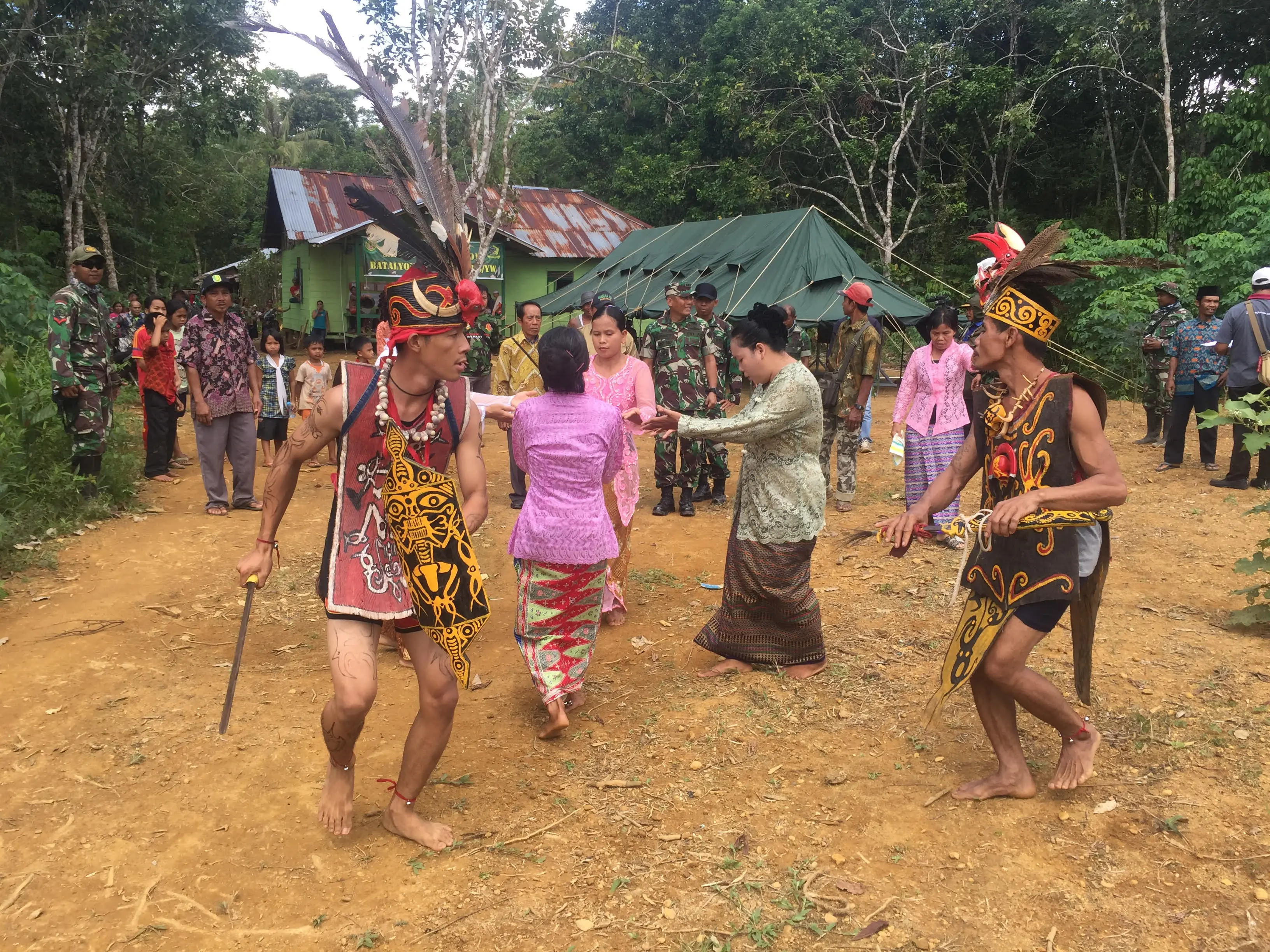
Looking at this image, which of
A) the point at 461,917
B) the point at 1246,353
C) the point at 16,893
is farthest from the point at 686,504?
the point at 16,893

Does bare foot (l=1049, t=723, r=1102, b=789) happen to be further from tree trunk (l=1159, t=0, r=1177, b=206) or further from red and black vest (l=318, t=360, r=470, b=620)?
tree trunk (l=1159, t=0, r=1177, b=206)

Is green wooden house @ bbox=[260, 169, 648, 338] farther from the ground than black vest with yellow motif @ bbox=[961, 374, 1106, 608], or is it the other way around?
green wooden house @ bbox=[260, 169, 648, 338]

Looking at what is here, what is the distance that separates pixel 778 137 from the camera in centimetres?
2112

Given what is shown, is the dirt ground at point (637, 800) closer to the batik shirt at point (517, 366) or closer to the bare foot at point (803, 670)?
the bare foot at point (803, 670)

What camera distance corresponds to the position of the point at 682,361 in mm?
7945

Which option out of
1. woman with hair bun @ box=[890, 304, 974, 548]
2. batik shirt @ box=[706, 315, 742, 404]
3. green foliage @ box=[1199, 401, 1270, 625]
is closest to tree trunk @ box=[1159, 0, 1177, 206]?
batik shirt @ box=[706, 315, 742, 404]

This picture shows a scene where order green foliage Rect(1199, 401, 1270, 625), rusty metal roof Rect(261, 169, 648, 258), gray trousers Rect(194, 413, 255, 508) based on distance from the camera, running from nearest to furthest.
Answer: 1. green foliage Rect(1199, 401, 1270, 625)
2. gray trousers Rect(194, 413, 255, 508)
3. rusty metal roof Rect(261, 169, 648, 258)

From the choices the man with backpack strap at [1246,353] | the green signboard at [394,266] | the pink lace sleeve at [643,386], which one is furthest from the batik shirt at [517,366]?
the green signboard at [394,266]

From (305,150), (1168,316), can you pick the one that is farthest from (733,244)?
(305,150)

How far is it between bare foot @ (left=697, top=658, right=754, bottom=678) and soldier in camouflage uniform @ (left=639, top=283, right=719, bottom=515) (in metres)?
3.35

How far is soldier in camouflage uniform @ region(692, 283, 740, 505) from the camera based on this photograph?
8.16 meters

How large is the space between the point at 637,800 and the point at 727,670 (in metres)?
1.24

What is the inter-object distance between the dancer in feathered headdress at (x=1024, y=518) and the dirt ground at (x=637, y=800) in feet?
1.25

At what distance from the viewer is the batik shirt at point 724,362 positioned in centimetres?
819
